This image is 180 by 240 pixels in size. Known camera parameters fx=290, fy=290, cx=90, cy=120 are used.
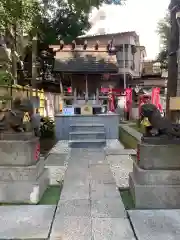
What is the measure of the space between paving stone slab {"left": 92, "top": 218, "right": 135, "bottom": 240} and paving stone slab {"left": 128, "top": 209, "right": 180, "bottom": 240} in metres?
0.11

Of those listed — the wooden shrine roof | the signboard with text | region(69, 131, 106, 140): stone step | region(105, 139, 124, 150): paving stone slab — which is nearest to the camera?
region(105, 139, 124, 150): paving stone slab

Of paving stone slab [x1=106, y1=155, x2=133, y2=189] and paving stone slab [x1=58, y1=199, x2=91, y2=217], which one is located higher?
paving stone slab [x1=58, y1=199, x2=91, y2=217]

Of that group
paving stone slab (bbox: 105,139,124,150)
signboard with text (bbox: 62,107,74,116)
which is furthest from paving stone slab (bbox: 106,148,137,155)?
signboard with text (bbox: 62,107,74,116)

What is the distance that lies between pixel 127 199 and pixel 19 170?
2014 mm

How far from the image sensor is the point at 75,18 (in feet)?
76.3

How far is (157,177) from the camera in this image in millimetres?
4969

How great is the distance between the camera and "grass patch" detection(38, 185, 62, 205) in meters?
5.15

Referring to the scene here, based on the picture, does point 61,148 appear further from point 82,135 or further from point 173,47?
point 173,47

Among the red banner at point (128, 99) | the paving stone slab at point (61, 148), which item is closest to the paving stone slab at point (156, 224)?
the paving stone slab at point (61, 148)

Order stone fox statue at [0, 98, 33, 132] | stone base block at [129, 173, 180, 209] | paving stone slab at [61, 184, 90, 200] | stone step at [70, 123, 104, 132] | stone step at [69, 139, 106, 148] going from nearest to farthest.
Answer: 1. stone base block at [129, 173, 180, 209]
2. paving stone slab at [61, 184, 90, 200]
3. stone fox statue at [0, 98, 33, 132]
4. stone step at [69, 139, 106, 148]
5. stone step at [70, 123, 104, 132]

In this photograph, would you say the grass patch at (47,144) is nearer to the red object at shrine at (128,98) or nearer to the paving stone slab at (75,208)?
the paving stone slab at (75,208)

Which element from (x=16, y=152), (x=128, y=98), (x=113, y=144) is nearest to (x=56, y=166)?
(x=16, y=152)

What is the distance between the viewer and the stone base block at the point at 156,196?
15.9ft

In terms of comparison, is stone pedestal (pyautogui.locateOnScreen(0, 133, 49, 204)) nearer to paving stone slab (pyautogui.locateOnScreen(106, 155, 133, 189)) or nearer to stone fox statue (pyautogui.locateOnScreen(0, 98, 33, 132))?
stone fox statue (pyautogui.locateOnScreen(0, 98, 33, 132))
